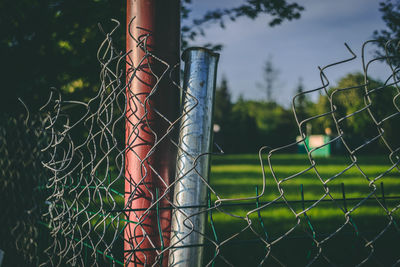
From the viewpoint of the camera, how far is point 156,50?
4.23ft

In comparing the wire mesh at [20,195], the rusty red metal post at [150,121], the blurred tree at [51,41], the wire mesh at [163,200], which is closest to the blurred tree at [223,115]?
the wire mesh at [163,200]

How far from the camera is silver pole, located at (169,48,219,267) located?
1182 millimetres

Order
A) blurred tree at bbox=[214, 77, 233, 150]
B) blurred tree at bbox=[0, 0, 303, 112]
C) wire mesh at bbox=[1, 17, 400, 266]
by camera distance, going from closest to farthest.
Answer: wire mesh at bbox=[1, 17, 400, 266], blurred tree at bbox=[0, 0, 303, 112], blurred tree at bbox=[214, 77, 233, 150]

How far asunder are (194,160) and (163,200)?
0.24 metres

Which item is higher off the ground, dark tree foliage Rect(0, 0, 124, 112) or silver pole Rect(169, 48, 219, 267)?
dark tree foliage Rect(0, 0, 124, 112)

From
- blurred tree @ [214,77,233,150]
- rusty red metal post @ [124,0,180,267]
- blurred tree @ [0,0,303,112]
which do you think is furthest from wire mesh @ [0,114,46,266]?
blurred tree @ [214,77,233,150]

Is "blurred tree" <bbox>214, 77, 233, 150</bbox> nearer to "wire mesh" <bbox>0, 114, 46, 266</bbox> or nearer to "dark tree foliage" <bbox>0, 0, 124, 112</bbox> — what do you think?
"dark tree foliage" <bbox>0, 0, 124, 112</bbox>

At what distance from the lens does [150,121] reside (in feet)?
4.25

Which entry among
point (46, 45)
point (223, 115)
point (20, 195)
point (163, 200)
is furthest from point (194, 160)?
point (223, 115)

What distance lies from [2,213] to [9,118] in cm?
82

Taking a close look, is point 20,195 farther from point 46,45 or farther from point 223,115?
point 223,115

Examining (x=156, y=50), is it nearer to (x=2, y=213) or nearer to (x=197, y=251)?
(x=197, y=251)

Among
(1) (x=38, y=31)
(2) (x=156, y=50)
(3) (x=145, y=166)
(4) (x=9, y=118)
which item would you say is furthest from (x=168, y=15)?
(1) (x=38, y=31)

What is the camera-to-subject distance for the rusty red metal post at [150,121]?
4.14 feet
